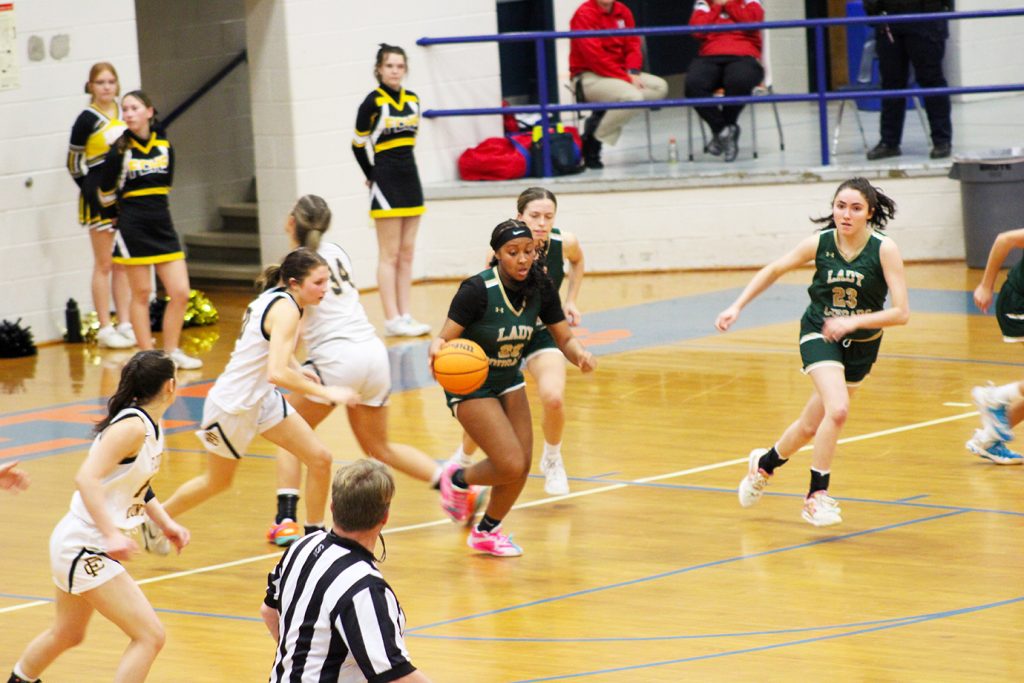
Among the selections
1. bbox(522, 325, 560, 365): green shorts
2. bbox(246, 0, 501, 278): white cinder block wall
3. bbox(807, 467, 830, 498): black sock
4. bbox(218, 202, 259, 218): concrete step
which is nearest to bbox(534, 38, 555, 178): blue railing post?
bbox(246, 0, 501, 278): white cinder block wall

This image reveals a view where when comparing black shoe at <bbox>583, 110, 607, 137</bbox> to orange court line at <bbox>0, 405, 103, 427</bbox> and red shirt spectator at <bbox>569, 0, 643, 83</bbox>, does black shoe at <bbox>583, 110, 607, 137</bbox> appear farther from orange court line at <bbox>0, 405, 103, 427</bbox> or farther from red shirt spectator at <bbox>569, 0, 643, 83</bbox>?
orange court line at <bbox>0, 405, 103, 427</bbox>

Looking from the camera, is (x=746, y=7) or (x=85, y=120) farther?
(x=746, y=7)

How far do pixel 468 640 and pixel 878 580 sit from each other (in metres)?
1.78

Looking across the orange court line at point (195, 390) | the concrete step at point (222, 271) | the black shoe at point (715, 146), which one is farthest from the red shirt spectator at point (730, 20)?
the orange court line at point (195, 390)

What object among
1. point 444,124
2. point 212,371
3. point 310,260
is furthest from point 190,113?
point 310,260

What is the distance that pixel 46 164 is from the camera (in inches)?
533

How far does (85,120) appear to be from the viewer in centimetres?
1282

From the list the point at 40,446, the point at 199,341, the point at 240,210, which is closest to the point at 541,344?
the point at 40,446

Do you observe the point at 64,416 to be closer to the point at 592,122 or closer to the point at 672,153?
the point at 592,122

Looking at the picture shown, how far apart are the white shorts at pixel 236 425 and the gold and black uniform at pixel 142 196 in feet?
16.3

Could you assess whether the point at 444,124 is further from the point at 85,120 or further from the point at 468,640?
the point at 468,640

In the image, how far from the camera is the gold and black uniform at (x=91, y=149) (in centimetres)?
1283

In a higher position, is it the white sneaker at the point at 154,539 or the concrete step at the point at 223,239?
the concrete step at the point at 223,239

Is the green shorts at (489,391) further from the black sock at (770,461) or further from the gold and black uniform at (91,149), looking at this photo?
the gold and black uniform at (91,149)
